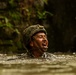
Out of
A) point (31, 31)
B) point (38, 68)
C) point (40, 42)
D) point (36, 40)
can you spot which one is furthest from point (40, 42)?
point (38, 68)

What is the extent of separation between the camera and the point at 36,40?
8.73 meters

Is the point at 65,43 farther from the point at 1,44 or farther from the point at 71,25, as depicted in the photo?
the point at 1,44

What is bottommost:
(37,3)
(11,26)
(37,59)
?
(37,59)

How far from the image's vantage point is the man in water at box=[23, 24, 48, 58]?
28.2ft

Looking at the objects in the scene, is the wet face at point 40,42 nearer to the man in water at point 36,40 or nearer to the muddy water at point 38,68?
the man in water at point 36,40

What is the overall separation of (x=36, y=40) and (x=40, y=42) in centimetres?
16

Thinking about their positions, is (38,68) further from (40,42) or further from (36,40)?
(36,40)

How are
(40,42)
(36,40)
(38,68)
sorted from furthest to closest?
1. (36,40)
2. (40,42)
3. (38,68)

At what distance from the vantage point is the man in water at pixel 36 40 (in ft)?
28.2

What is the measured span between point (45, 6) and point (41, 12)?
1.30 meters

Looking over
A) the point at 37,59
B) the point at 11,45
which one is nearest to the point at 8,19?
the point at 11,45

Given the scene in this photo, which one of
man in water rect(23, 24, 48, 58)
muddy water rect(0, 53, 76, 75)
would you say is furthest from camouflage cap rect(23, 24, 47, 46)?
muddy water rect(0, 53, 76, 75)

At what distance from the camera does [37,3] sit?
16172mm

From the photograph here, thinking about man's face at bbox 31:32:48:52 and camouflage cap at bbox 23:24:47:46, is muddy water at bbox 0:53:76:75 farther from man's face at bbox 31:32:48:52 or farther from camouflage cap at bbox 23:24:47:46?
camouflage cap at bbox 23:24:47:46
